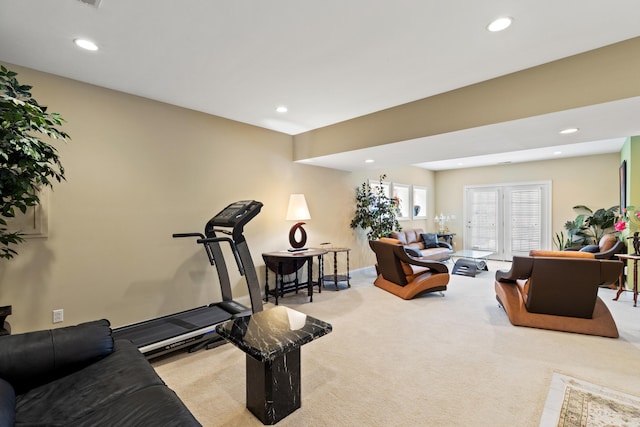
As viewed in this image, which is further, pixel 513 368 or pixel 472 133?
pixel 472 133

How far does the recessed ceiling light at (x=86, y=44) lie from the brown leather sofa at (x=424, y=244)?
19.0 feet

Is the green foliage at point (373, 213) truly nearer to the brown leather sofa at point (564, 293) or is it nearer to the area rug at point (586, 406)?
the brown leather sofa at point (564, 293)

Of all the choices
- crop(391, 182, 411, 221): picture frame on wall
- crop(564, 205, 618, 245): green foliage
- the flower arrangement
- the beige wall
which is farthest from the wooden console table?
the beige wall

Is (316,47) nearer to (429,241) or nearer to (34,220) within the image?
(34,220)

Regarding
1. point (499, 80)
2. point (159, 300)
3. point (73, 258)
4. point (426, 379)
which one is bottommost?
point (426, 379)

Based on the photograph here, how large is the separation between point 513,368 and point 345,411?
157 cm

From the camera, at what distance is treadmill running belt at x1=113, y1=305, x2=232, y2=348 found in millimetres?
2678

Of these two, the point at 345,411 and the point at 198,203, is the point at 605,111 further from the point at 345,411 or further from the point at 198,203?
the point at 198,203

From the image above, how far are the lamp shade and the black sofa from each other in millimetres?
3003

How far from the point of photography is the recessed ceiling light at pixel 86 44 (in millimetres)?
2293

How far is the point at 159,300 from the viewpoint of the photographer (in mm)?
3510

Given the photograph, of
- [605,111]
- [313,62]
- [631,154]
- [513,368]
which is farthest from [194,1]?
[631,154]

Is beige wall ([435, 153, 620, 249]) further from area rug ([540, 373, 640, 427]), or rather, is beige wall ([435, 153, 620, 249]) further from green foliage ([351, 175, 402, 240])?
area rug ([540, 373, 640, 427])

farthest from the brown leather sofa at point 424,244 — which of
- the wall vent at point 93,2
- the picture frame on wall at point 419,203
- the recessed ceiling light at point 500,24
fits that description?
the wall vent at point 93,2
